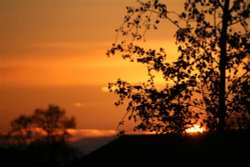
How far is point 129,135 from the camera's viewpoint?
31.8m

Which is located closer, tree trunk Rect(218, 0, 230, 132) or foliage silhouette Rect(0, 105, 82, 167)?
tree trunk Rect(218, 0, 230, 132)

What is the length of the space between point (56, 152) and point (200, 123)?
43415mm

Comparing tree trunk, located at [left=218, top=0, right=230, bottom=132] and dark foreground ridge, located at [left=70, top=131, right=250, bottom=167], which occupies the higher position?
tree trunk, located at [left=218, top=0, right=230, bottom=132]

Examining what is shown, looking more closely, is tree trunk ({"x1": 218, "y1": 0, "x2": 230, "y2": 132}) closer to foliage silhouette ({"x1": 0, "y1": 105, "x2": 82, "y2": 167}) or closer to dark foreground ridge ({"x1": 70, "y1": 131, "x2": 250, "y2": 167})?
dark foreground ridge ({"x1": 70, "y1": 131, "x2": 250, "y2": 167})

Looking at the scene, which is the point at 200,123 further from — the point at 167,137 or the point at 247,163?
the point at 247,163

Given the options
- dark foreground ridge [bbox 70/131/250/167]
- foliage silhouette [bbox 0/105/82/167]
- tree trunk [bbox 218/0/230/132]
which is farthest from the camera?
foliage silhouette [bbox 0/105/82/167]

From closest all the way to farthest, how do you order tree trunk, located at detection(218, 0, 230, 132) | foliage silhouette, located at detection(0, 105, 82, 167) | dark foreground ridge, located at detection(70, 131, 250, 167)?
dark foreground ridge, located at detection(70, 131, 250, 167)
tree trunk, located at detection(218, 0, 230, 132)
foliage silhouette, located at detection(0, 105, 82, 167)

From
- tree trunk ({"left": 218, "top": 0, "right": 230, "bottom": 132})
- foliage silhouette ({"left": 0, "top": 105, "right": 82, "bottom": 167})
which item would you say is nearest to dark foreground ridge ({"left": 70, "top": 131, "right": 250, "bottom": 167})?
tree trunk ({"left": 218, "top": 0, "right": 230, "bottom": 132})

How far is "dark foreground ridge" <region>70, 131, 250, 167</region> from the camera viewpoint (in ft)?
82.0

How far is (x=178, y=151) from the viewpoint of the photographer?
26.9 meters

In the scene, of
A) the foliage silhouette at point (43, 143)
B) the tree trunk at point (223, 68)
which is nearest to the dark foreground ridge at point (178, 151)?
the tree trunk at point (223, 68)

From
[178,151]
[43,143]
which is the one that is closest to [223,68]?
[178,151]

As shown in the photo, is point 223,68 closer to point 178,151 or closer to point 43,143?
point 178,151

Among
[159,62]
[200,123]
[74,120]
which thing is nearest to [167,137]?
[200,123]
